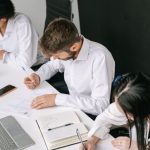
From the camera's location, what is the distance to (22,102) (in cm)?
171

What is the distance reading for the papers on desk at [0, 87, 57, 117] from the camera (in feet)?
5.34

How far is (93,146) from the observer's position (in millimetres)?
1298

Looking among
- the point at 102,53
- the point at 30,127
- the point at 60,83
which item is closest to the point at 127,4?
the point at 60,83

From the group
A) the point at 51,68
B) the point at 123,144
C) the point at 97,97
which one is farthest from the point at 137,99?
the point at 51,68

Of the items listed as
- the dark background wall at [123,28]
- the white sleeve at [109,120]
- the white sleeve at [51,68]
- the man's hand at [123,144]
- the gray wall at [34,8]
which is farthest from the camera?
the gray wall at [34,8]

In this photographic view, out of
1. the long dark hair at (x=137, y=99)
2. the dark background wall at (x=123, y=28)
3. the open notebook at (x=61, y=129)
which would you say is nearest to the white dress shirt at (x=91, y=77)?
the open notebook at (x=61, y=129)

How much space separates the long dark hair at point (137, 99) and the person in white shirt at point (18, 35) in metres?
1.27

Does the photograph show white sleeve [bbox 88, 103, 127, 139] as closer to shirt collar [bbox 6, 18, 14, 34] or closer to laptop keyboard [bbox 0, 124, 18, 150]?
laptop keyboard [bbox 0, 124, 18, 150]

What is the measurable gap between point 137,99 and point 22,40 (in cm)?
145

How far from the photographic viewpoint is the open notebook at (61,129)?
1327mm

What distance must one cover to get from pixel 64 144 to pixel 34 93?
1.83ft

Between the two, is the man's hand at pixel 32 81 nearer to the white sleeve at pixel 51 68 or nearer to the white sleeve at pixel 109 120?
the white sleeve at pixel 51 68

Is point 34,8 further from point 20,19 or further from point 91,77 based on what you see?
point 91,77

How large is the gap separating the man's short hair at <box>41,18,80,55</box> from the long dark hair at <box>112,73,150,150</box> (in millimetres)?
539
